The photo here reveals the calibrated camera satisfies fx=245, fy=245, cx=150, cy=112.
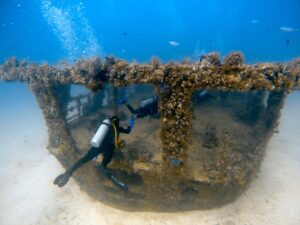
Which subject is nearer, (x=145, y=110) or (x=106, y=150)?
(x=106, y=150)

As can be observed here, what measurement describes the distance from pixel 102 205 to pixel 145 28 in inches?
3478

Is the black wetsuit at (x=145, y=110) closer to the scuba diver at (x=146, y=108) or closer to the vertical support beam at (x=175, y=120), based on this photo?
the scuba diver at (x=146, y=108)

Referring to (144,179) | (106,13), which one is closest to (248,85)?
(144,179)

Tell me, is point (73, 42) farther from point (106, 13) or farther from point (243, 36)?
point (243, 36)

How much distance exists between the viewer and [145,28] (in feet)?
297

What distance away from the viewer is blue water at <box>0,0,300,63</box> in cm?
7256

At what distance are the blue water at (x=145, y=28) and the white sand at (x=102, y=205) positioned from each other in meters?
49.1

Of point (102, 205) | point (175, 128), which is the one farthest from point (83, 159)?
point (175, 128)

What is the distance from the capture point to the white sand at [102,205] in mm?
8406

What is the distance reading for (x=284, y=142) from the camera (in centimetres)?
1376

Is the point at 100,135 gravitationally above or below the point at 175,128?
below

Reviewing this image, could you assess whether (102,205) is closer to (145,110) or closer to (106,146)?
(106,146)

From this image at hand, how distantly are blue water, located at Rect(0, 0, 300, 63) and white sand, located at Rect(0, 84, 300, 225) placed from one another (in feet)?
161

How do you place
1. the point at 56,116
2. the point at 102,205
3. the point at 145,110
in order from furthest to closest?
the point at 145,110 → the point at 102,205 → the point at 56,116
